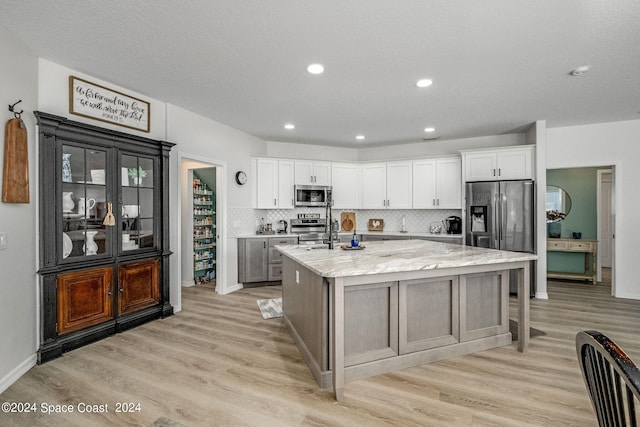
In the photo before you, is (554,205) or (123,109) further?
(554,205)

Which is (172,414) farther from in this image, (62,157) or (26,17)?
(26,17)

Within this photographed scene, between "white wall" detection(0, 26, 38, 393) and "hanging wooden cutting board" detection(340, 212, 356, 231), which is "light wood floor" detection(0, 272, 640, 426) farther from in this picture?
"hanging wooden cutting board" detection(340, 212, 356, 231)

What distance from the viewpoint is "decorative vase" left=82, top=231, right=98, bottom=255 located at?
→ 311cm

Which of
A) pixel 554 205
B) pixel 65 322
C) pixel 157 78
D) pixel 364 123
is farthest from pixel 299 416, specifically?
pixel 554 205

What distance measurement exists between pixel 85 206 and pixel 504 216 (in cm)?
542

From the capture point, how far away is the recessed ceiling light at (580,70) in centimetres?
301

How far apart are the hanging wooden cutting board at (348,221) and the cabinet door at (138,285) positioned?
147 inches

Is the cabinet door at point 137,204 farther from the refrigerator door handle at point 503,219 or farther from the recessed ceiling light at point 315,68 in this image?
the refrigerator door handle at point 503,219

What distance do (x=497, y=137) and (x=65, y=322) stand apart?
6.55 meters

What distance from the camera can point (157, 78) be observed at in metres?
A: 3.27

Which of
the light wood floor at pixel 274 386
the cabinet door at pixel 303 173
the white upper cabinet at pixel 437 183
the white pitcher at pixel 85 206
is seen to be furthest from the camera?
the cabinet door at pixel 303 173

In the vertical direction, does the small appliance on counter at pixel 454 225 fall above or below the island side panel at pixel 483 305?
above

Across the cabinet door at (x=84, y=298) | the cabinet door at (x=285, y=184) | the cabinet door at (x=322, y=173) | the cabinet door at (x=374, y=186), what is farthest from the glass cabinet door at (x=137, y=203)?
the cabinet door at (x=374, y=186)

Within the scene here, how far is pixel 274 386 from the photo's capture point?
2.40 metres
